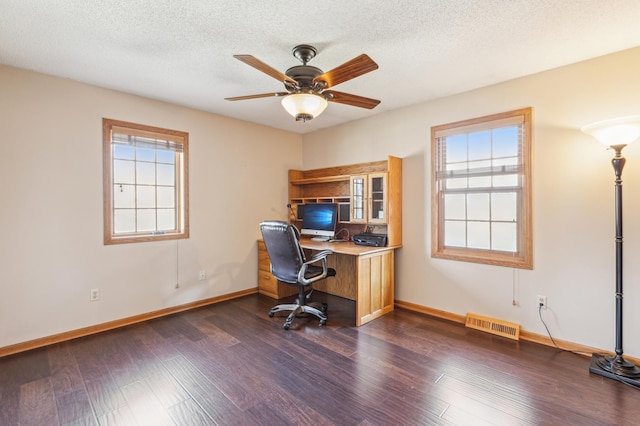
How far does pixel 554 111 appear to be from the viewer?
266 cm

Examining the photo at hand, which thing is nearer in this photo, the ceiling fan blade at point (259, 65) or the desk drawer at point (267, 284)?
the ceiling fan blade at point (259, 65)

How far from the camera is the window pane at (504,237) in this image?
117 inches

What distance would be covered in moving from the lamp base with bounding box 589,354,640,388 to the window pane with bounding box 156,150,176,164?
14.7 ft

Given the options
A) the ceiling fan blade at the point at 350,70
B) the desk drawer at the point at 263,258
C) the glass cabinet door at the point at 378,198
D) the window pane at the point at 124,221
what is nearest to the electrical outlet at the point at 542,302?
the glass cabinet door at the point at 378,198

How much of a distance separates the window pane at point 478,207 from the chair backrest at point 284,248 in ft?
6.25

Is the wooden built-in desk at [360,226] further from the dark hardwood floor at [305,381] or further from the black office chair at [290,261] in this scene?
the dark hardwood floor at [305,381]

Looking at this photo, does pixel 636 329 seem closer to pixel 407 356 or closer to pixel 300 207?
pixel 407 356

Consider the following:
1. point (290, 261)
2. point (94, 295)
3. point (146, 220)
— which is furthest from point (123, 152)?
point (290, 261)

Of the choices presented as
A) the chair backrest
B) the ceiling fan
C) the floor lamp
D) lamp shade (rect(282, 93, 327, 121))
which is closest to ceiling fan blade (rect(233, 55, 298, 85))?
the ceiling fan

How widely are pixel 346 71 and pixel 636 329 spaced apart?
296 cm

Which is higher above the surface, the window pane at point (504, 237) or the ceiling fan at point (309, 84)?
the ceiling fan at point (309, 84)

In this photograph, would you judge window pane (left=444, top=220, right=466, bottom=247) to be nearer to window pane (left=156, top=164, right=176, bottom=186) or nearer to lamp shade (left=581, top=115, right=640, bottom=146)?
lamp shade (left=581, top=115, right=640, bottom=146)

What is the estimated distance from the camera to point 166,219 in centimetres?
362

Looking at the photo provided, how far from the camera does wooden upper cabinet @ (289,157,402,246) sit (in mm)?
3566
